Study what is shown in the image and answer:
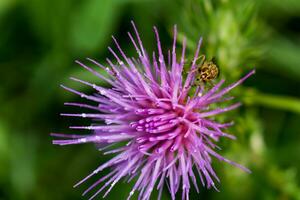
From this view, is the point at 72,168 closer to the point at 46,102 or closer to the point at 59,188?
the point at 59,188

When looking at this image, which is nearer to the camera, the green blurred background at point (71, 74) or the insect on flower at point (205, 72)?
the insect on flower at point (205, 72)

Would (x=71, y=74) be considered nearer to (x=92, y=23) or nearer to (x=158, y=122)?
(x=92, y=23)

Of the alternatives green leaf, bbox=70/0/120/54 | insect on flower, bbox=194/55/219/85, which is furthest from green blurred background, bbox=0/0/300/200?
insect on flower, bbox=194/55/219/85

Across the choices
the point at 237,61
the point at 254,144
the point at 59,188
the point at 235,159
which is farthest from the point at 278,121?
the point at 59,188

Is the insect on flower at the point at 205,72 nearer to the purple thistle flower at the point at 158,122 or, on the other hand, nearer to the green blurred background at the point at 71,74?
the purple thistle flower at the point at 158,122

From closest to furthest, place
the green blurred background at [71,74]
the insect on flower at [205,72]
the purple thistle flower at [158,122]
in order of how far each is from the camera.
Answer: the purple thistle flower at [158,122]
the insect on flower at [205,72]
the green blurred background at [71,74]

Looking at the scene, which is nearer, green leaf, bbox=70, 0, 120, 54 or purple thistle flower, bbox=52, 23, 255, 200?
purple thistle flower, bbox=52, 23, 255, 200

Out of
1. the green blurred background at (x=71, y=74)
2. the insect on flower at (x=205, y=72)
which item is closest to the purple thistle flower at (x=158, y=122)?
the insect on flower at (x=205, y=72)

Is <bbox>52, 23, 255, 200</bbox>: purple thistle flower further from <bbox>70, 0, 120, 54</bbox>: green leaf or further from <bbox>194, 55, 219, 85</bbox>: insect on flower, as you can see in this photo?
<bbox>70, 0, 120, 54</bbox>: green leaf
